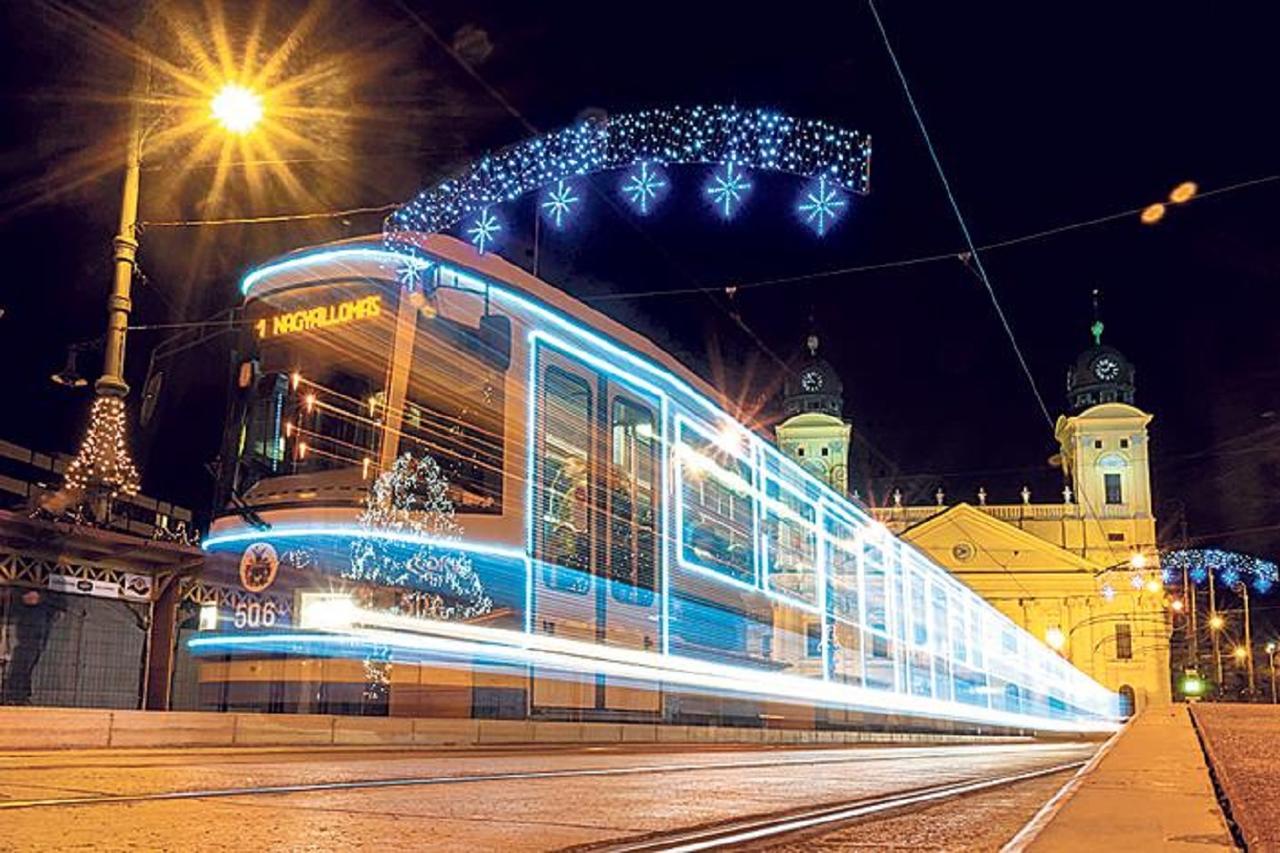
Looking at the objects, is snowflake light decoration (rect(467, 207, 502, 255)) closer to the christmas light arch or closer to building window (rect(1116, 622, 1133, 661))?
the christmas light arch

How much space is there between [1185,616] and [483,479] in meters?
68.9

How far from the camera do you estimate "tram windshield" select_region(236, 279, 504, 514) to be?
11.1 metres

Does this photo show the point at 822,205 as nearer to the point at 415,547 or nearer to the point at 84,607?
the point at 415,547

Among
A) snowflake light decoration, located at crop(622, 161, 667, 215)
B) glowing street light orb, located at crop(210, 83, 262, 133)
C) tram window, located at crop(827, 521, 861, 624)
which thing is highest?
snowflake light decoration, located at crop(622, 161, 667, 215)

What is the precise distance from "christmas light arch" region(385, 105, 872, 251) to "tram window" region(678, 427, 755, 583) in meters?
2.64

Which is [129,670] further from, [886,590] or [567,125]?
[886,590]

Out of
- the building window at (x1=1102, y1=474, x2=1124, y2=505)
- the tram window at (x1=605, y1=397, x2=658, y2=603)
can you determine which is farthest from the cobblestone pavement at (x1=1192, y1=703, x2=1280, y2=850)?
the building window at (x1=1102, y1=474, x2=1124, y2=505)

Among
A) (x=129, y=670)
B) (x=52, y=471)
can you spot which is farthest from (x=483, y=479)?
(x=52, y=471)

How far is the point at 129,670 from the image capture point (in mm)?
16578

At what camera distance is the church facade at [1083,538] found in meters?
71.0

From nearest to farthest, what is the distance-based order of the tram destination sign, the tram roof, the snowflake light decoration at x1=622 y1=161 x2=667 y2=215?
the tram destination sign < the tram roof < the snowflake light decoration at x1=622 y1=161 x2=667 y2=215

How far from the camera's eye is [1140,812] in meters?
4.41

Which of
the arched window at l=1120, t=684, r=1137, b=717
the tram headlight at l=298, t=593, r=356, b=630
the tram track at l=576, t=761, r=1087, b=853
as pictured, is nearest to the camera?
the tram track at l=576, t=761, r=1087, b=853

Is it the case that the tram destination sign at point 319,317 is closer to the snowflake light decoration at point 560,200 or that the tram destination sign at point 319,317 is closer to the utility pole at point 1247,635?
the snowflake light decoration at point 560,200
